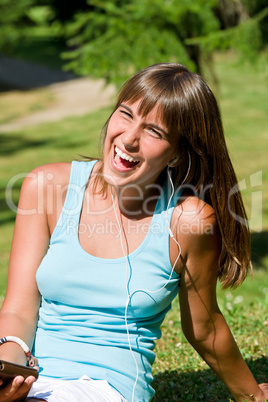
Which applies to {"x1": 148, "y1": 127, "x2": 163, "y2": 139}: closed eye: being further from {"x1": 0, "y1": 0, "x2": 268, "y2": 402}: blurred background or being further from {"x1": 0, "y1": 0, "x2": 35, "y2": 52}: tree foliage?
{"x1": 0, "y1": 0, "x2": 35, "y2": 52}: tree foliage

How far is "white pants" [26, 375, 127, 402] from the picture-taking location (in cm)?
191

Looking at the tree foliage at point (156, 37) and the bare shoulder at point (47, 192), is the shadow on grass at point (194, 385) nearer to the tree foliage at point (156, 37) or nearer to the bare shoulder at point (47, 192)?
the bare shoulder at point (47, 192)

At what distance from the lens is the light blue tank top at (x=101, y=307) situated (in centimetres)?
213

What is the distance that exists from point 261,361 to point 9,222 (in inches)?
308

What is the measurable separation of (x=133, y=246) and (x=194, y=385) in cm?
109

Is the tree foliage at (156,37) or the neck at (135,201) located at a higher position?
the tree foliage at (156,37)

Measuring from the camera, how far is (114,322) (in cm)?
218

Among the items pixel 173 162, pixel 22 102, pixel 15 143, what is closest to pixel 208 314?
pixel 173 162

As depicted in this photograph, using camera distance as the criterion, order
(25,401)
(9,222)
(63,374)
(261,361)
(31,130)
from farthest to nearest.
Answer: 1. (31,130)
2. (9,222)
3. (261,361)
4. (63,374)
5. (25,401)

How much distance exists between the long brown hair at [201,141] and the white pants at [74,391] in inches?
26.2

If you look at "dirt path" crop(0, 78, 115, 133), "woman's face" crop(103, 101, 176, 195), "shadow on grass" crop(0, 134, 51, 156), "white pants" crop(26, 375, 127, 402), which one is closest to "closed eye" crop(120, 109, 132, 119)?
"woman's face" crop(103, 101, 176, 195)

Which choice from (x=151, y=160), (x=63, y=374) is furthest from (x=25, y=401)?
(x=151, y=160)

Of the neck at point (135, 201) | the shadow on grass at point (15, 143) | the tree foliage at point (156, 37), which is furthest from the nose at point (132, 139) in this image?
the shadow on grass at point (15, 143)

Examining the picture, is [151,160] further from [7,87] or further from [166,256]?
[7,87]
